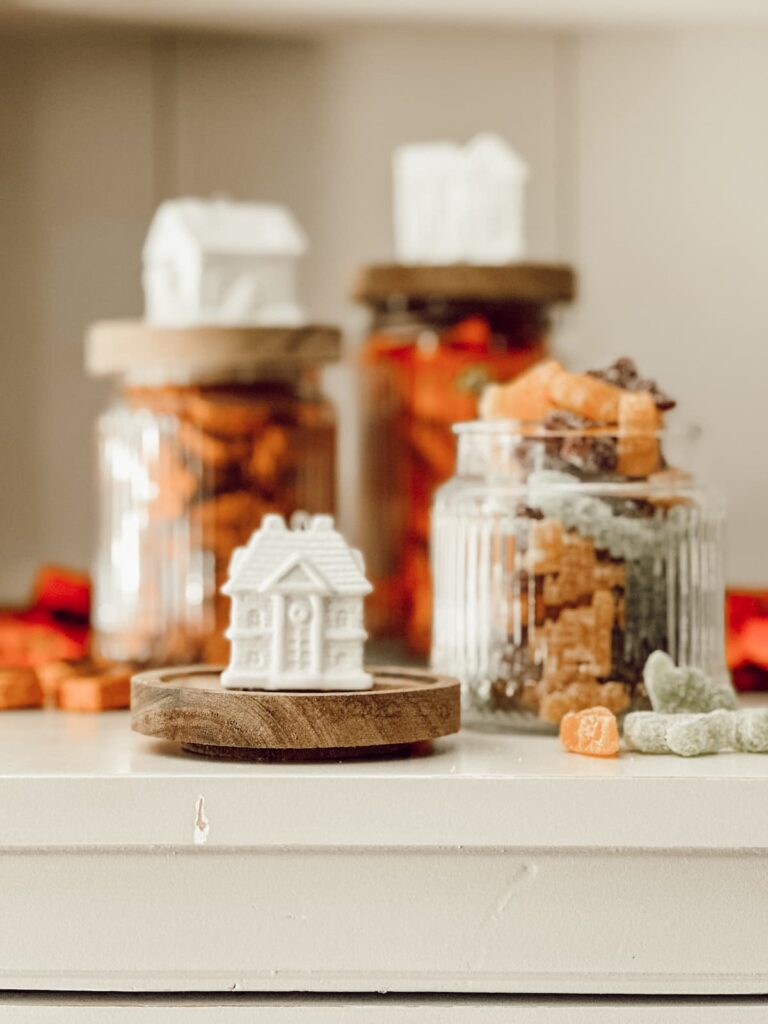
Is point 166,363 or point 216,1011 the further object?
point 166,363

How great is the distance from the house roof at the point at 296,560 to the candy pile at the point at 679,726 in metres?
0.15

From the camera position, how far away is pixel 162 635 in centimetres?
93

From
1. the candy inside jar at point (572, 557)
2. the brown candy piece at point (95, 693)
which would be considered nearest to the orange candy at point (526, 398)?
the candy inside jar at point (572, 557)

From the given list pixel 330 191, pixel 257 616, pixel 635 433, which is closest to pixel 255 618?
pixel 257 616

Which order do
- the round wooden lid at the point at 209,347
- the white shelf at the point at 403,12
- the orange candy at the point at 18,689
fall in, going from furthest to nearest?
the white shelf at the point at 403,12, the round wooden lid at the point at 209,347, the orange candy at the point at 18,689

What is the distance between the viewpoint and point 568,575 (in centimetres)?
72

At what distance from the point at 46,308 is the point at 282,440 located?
336 mm

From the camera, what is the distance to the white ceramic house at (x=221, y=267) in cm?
95

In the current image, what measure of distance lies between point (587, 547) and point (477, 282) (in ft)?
1.11

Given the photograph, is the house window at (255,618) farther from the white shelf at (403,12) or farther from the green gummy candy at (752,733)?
the white shelf at (403,12)

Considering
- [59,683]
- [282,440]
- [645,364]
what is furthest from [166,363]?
[645,364]

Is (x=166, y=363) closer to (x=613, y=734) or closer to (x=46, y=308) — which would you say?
(x=46, y=308)

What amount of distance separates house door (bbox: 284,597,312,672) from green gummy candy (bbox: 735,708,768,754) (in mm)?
205

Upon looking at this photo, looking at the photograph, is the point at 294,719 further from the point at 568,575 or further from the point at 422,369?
the point at 422,369
